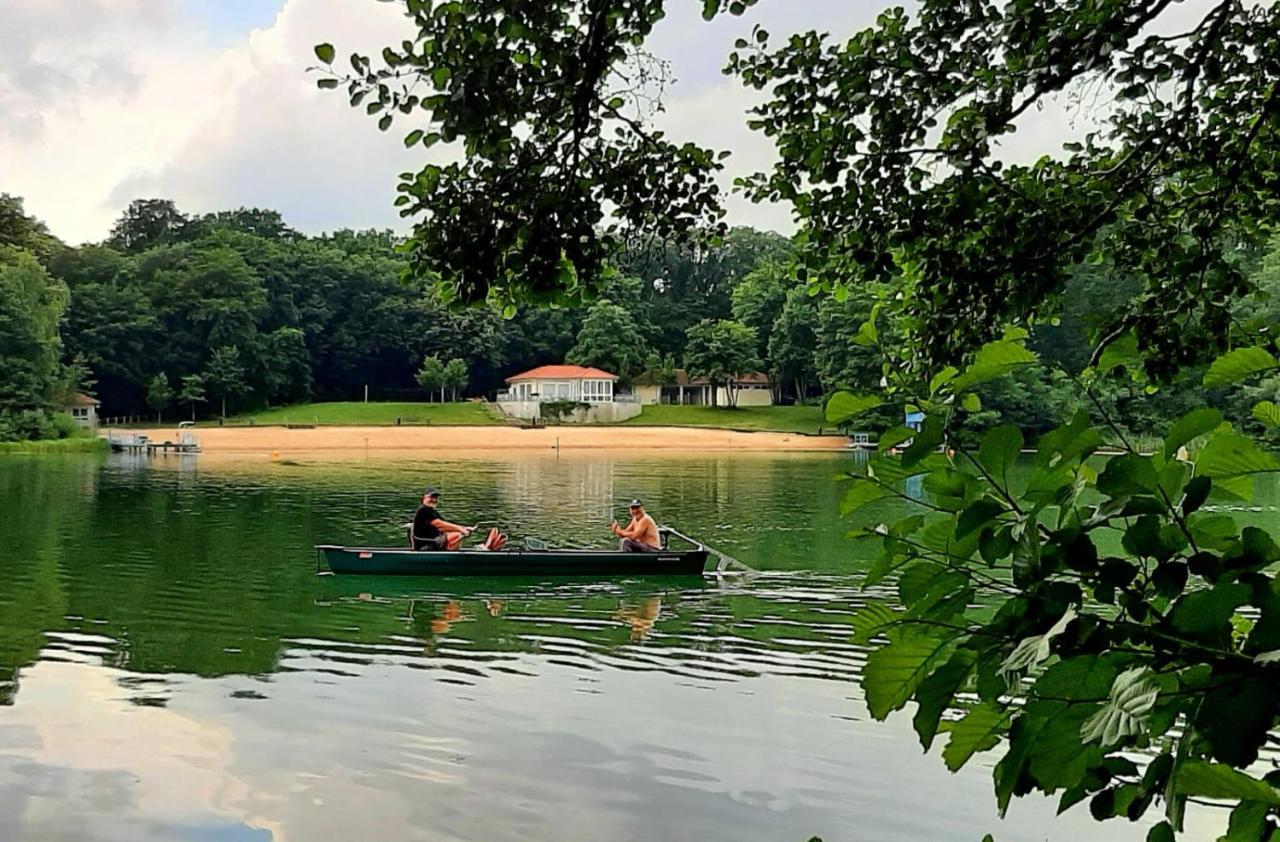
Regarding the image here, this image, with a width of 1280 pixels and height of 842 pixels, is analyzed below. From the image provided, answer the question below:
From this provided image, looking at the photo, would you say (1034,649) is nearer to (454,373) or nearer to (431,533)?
(431,533)

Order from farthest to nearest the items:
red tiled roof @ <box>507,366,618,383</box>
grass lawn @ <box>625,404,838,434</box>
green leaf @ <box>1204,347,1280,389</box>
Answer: red tiled roof @ <box>507,366,618,383</box> → grass lawn @ <box>625,404,838,434</box> → green leaf @ <box>1204,347,1280,389</box>

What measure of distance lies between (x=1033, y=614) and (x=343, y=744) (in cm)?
773

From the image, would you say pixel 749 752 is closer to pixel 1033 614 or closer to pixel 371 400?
pixel 1033 614

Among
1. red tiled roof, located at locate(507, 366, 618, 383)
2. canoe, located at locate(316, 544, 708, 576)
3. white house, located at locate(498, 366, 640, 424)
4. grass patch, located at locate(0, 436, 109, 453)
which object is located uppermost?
red tiled roof, located at locate(507, 366, 618, 383)

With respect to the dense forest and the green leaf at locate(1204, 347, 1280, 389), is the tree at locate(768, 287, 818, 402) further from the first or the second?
the green leaf at locate(1204, 347, 1280, 389)

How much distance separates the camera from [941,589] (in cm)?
142

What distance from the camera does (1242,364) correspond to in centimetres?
130

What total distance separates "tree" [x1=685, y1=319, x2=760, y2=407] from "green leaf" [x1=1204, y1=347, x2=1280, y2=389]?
68.4 meters

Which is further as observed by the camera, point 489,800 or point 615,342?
point 615,342

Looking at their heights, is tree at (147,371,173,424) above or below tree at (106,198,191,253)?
below

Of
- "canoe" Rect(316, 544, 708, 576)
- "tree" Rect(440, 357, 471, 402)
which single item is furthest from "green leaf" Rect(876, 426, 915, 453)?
"tree" Rect(440, 357, 471, 402)

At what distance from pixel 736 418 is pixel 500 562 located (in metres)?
54.5

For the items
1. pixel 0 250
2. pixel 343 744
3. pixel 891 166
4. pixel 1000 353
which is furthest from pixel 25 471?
pixel 1000 353

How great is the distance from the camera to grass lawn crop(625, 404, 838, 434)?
6700 cm
